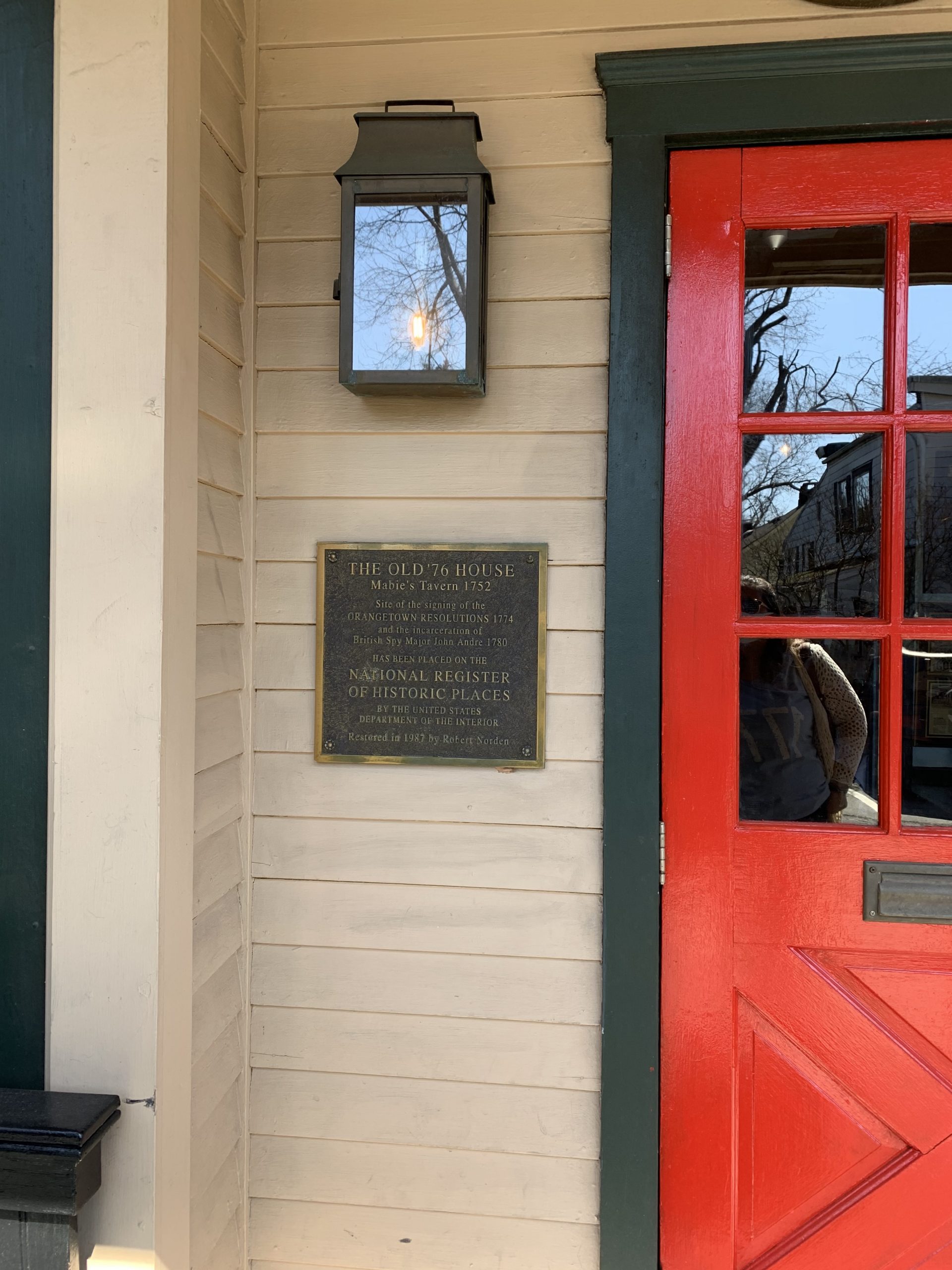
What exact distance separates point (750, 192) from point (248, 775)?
1.51m

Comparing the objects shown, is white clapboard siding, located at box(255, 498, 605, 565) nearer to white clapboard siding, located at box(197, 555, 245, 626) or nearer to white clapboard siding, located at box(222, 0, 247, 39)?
white clapboard siding, located at box(197, 555, 245, 626)

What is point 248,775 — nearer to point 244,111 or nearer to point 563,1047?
point 563,1047

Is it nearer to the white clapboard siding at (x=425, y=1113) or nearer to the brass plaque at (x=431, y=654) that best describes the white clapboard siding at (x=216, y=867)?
the brass plaque at (x=431, y=654)

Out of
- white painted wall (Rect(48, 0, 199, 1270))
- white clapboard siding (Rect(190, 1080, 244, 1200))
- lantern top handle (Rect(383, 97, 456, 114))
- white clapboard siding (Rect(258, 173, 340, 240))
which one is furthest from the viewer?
white clapboard siding (Rect(258, 173, 340, 240))

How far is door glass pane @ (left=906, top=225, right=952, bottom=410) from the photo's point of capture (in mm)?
1713

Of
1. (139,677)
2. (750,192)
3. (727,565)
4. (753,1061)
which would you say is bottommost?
(753,1061)

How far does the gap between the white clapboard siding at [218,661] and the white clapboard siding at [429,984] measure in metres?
0.56

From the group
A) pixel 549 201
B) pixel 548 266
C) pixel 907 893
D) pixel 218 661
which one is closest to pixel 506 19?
pixel 549 201

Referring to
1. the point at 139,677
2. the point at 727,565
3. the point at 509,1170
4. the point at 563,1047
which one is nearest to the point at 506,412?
the point at 727,565

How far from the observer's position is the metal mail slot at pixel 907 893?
5.52 feet

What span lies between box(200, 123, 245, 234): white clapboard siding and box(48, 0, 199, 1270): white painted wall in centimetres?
16

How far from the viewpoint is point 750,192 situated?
1.75 m

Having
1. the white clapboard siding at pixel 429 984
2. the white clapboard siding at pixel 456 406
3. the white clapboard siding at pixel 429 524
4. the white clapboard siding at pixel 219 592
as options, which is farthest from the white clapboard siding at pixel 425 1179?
the white clapboard siding at pixel 456 406

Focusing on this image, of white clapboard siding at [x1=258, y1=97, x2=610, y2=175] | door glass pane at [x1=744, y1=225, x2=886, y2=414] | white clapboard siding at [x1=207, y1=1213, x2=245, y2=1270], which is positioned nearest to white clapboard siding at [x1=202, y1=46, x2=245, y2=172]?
white clapboard siding at [x1=258, y1=97, x2=610, y2=175]
